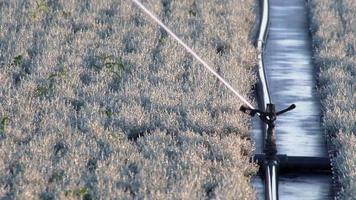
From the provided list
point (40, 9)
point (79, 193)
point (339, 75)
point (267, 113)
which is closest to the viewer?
point (79, 193)

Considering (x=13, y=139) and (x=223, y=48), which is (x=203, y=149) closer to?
(x=13, y=139)

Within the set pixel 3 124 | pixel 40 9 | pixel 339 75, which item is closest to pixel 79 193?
pixel 3 124

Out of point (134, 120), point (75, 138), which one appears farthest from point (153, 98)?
point (75, 138)

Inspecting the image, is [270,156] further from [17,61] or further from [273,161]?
[17,61]

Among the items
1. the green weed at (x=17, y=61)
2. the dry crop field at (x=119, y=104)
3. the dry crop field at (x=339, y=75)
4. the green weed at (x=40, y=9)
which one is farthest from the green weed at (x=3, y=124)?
the green weed at (x=40, y=9)

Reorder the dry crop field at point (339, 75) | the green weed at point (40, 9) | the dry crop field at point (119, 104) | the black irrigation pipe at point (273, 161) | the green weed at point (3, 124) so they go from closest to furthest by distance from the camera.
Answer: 1. the dry crop field at point (119, 104)
2. the black irrigation pipe at point (273, 161)
3. the dry crop field at point (339, 75)
4. the green weed at point (3, 124)
5. the green weed at point (40, 9)

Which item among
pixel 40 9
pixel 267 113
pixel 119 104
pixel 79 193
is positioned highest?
pixel 267 113

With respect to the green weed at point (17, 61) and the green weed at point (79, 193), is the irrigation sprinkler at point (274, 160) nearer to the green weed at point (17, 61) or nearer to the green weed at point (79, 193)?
the green weed at point (79, 193)

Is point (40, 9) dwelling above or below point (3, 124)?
above
